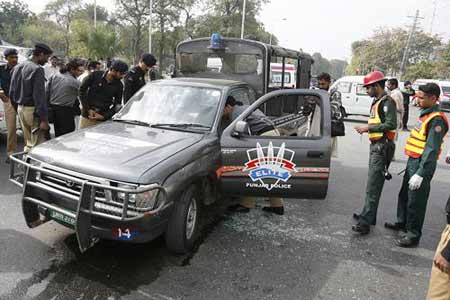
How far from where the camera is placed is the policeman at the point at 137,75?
5.73m

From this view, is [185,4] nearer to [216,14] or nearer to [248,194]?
[216,14]

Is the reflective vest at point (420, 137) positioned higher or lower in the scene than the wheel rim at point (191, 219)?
higher

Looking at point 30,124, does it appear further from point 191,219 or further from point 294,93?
point 294,93

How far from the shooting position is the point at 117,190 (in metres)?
2.79

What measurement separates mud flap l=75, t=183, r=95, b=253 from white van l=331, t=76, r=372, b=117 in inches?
538

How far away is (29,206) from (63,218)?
0.47 meters

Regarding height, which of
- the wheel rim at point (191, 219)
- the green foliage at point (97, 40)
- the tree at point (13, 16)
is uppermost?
the tree at point (13, 16)

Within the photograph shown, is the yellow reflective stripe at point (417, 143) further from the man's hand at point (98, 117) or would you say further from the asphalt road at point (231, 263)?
the man's hand at point (98, 117)

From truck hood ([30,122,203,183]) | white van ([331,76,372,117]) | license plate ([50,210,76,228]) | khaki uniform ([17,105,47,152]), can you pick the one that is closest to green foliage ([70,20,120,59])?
white van ([331,76,372,117])

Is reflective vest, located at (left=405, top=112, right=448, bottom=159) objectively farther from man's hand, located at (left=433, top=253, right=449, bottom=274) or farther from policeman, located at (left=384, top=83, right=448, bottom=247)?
man's hand, located at (left=433, top=253, right=449, bottom=274)

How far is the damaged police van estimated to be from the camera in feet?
9.82

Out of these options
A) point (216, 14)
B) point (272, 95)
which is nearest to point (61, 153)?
point (272, 95)

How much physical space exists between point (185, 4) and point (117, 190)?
45.8 meters

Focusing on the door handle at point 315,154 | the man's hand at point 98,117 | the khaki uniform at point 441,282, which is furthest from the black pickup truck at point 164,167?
the khaki uniform at point 441,282
